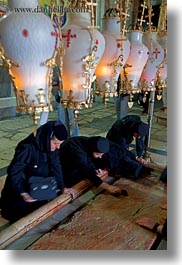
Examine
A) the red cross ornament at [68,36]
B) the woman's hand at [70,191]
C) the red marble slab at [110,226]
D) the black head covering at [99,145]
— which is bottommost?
the red marble slab at [110,226]

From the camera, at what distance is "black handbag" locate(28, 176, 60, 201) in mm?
929

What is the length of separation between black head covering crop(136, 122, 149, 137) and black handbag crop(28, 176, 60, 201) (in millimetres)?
518

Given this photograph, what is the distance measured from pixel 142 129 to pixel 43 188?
598 millimetres

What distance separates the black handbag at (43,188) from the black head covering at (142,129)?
0.52 metres

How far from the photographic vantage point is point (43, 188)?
0.96 m

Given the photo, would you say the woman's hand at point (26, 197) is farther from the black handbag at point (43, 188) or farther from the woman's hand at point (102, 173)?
the woman's hand at point (102, 173)

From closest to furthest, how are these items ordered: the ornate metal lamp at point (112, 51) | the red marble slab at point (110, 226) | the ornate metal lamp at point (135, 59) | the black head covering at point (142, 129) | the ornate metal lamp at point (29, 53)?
the ornate metal lamp at point (29, 53), the red marble slab at point (110, 226), the ornate metal lamp at point (112, 51), the ornate metal lamp at point (135, 59), the black head covering at point (142, 129)

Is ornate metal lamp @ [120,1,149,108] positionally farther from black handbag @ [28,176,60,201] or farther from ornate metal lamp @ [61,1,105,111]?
black handbag @ [28,176,60,201]

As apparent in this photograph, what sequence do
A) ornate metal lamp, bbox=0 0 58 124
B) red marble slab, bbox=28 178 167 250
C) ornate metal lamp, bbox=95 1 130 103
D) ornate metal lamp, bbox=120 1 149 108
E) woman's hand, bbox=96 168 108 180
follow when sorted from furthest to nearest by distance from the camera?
woman's hand, bbox=96 168 108 180 → ornate metal lamp, bbox=120 1 149 108 → ornate metal lamp, bbox=95 1 130 103 → red marble slab, bbox=28 178 167 250 → ornate metal lamp, bbox=0 0 58 124

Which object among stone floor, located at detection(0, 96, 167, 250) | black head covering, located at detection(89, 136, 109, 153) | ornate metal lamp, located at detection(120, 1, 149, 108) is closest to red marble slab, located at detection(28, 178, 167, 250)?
stone floor, located at detection(0, 96, 167, 250)

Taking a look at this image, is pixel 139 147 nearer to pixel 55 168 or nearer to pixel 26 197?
pixel 55 168

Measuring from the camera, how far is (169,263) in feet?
2.12

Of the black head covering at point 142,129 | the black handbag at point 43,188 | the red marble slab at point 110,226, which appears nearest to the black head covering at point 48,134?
the black handbag at point 43,188

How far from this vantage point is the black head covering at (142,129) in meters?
1.33
